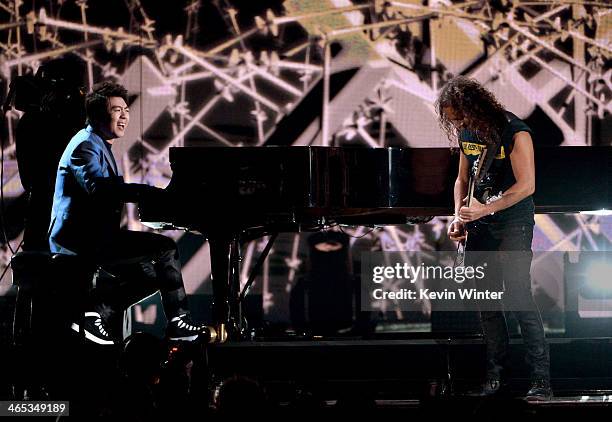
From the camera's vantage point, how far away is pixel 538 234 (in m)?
6.85

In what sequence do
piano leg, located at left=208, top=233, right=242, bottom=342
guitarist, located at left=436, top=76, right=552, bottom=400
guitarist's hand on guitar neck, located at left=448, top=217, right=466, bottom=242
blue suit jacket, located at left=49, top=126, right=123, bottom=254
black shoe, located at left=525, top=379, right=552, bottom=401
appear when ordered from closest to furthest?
black shoe, located at left=525, top=379, right=552, bottom=401 < guitarist, located at left=436, top=76, right=552, bottom=400 < guitarist's hand on guitar neck, located at left=448, top=217, right=466, bottom=242 < blue suit jacket, located at left=49, top=126, right=123, bottom=254 < piano leg, located at left=208, top=233, right=242, bottom=342

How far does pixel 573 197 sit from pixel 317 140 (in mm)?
2982

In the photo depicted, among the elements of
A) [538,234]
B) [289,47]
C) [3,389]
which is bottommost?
[3,389]

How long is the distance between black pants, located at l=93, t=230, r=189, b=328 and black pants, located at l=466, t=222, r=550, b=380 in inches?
55.5

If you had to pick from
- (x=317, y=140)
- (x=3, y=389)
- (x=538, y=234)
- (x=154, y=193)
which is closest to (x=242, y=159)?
(x=154, y=193)

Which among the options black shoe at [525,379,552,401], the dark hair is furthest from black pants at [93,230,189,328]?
black shoe at [525,379,552,401]

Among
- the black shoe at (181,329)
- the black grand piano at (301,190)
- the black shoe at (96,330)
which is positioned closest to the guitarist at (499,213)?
the black grand piano at (301,190)

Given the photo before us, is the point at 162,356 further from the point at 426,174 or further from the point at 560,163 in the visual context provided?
the point at 560,163

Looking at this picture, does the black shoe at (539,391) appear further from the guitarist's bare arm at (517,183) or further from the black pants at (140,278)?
the black pants at (140,278)

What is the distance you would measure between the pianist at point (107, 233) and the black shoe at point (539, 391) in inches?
59.5

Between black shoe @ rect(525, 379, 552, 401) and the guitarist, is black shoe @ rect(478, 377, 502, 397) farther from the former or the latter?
black shoe @ rect(525, 379, 552, 401)

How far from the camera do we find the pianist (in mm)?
3662

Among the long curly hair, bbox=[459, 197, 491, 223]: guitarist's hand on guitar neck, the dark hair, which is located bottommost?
bbox=[459, 197, 491, 223]: guitarist's hand on guitar neck

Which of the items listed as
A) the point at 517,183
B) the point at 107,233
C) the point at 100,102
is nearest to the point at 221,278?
the point at 107,233
